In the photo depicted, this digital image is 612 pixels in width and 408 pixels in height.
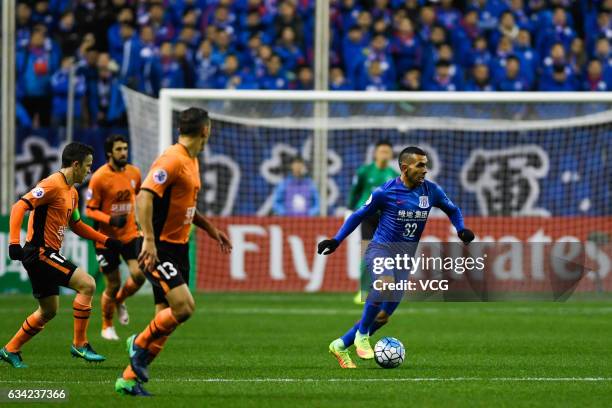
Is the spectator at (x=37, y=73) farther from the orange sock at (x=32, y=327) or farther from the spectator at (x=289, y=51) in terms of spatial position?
the orange sock at (x=32, y=327)

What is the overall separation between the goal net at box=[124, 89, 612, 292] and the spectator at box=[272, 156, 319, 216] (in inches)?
1.5

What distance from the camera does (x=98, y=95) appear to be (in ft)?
70.7

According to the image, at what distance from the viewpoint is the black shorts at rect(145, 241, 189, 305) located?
26.7ft

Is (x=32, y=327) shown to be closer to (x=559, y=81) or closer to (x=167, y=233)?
(x=167, y=233)

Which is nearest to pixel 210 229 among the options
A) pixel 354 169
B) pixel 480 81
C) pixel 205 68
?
pixel 354 169

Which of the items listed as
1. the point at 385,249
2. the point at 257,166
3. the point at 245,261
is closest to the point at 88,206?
the point at 385,249

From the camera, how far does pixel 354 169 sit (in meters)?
21.3

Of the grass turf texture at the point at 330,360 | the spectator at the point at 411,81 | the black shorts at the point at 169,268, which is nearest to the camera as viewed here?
the black shorts at the point at 169,268

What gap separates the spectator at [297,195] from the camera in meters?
20.0

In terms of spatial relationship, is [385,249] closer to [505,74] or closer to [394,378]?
[394,378]

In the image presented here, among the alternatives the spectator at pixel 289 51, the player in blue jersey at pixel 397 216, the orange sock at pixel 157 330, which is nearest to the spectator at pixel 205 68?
the spectator at pixel 289 51

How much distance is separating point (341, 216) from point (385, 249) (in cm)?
959

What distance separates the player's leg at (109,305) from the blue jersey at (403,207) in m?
3.98

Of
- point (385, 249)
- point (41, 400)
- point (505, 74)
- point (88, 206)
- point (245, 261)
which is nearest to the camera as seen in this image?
point (41, 400)
